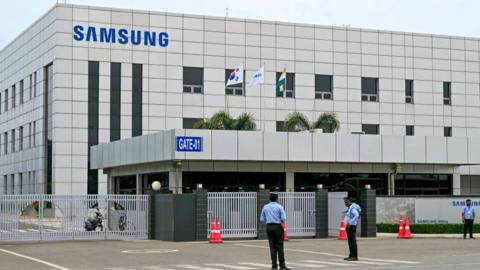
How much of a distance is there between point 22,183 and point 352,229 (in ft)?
176

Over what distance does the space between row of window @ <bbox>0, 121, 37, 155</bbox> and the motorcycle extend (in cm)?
3417

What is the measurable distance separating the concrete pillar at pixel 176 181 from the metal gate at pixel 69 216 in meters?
4.19

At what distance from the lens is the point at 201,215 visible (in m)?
32.7

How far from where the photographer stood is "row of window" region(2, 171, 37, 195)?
222ft

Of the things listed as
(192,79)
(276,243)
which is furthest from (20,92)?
(276,243)

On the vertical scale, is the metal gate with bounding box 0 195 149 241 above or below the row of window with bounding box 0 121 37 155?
below

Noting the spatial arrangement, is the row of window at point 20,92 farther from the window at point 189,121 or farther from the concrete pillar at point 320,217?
the concrete pillar at point 320,217

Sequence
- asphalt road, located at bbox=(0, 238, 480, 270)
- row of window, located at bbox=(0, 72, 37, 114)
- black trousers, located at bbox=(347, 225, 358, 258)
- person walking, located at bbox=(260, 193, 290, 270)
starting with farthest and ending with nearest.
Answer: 1. row of window, located at bbox=(0, 72, 37, 114)
2. black trousers, located at bbox=(347, 225, 358, 258)
3. asphalt road, located at bbox=(0, 238, 480, 270)
4. person walking, located at bbox=(260, 193, 290, 270)

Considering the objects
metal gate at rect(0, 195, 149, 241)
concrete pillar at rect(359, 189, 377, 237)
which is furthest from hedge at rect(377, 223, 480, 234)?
metal gate at rect(0, 195, 149, 241)

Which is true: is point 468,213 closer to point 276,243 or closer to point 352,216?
point 352,216

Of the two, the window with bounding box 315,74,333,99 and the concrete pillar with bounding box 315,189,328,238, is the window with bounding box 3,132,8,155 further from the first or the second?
the concrete pillar with bounding box 315,189,328,238

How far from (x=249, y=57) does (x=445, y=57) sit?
1822 centimetres

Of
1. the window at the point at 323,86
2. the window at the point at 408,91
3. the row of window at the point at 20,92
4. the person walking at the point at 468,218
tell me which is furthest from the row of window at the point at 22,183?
the person walking at the point at 468,218

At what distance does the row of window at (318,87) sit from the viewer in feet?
211
